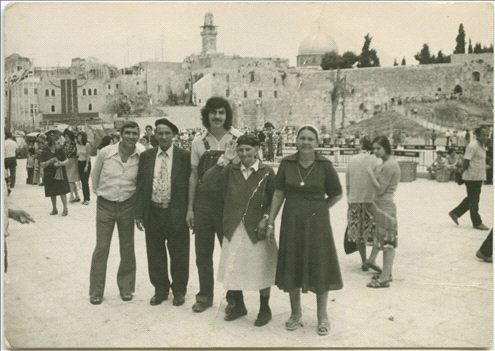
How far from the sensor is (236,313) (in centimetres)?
395

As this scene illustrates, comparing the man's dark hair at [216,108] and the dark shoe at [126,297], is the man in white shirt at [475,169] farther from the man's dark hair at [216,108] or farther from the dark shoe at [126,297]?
the dark shoe at [126,297]

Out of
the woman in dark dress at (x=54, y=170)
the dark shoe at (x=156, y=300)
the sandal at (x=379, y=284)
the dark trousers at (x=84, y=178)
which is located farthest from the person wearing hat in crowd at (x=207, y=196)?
the dark trousers at (x=84, y=178)

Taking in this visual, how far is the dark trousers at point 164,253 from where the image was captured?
4.20 metres

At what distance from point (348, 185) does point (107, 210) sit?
7.46 ft

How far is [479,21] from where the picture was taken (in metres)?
3.99

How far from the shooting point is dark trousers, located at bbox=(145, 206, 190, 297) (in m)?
4.20

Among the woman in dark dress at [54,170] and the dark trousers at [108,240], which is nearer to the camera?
the dark trousers at [108,240]

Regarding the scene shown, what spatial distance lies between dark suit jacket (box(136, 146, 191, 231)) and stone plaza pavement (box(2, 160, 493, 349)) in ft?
2.32

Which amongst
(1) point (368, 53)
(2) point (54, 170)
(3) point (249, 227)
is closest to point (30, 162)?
(2) point (54, 170)

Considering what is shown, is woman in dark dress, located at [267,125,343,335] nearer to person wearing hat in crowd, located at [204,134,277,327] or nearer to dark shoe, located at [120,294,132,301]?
person wearing hat in crowd, located at [204,134,277,327]

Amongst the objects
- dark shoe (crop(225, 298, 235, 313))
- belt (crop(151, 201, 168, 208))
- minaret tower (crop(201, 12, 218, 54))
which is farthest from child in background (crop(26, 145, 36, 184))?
dark shoe (crop(225, 298, 235, 313))

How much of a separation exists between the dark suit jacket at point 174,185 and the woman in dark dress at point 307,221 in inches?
33.2

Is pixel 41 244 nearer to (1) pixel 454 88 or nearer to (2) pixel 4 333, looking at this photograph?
(2) pixel 4 333

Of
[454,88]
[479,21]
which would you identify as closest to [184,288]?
[479,21]
